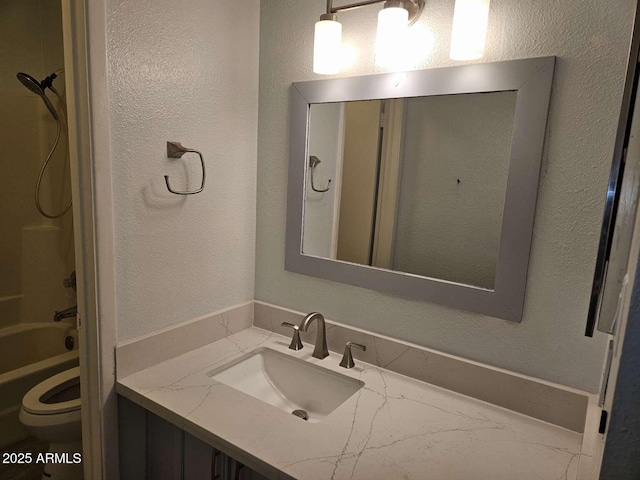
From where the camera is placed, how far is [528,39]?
1.03 metres

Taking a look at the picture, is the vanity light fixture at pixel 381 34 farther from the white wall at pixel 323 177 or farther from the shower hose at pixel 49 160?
the shower hose at pixel 49 160

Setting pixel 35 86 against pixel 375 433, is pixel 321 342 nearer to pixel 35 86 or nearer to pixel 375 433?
pixel 375 433

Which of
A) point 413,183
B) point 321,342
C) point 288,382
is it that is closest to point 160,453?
point 288,382

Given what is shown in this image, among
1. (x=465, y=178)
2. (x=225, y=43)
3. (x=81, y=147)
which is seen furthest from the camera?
(x=225, y=43)

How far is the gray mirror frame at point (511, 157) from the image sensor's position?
1035 mm

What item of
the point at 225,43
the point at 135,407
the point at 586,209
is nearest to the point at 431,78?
the point at 586,209

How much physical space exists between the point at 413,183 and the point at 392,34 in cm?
44

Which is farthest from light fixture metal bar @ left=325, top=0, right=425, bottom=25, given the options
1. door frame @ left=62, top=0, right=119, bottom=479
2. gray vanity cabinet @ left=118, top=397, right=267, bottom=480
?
gray vanity cabinet @ left=118, top=397, right=267, bottom=480

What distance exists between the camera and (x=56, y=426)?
4.94 feet

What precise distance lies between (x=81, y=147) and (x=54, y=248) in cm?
167

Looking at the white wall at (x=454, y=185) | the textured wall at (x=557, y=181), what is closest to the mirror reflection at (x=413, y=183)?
the white wall at (x=454, y=185)

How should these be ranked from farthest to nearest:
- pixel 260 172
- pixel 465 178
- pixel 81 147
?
1. pixel 260 172
2. pixel 465 178
3. pixel 81 147

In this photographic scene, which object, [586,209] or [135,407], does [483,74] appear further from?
[135,407]

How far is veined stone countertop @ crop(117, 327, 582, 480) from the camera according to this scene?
889 millimetres
